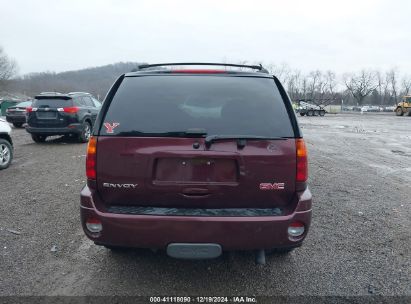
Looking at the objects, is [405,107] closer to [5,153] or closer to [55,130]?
[55,130]

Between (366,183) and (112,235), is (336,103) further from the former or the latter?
(112,235)

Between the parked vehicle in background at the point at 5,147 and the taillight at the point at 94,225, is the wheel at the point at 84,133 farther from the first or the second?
the taillight at the point at 94,225

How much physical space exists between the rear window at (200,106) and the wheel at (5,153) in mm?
5982

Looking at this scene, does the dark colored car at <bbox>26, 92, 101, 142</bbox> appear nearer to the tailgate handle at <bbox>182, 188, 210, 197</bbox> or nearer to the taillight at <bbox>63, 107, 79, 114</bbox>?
the taillight at <bbox>63, 107, 79, 114</bbox>

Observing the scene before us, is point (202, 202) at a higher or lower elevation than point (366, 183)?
higher

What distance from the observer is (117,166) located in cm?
275

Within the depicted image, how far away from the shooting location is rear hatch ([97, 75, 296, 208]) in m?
2.70

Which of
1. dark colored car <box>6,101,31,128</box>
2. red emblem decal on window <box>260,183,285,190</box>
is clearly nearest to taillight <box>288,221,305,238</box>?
red emblem decal on window <box>260,183,285,190</box>

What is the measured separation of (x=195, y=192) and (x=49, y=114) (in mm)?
10032

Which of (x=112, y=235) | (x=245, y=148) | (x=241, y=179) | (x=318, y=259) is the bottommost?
(x=318, y=259)

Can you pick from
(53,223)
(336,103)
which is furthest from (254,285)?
(336,103)

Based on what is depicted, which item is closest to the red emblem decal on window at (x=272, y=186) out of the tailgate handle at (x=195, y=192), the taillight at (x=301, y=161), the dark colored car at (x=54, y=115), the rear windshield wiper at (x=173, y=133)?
the taillight at (x=301, y=161)

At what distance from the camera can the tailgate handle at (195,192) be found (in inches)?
107

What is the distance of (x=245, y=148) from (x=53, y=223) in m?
3.01
